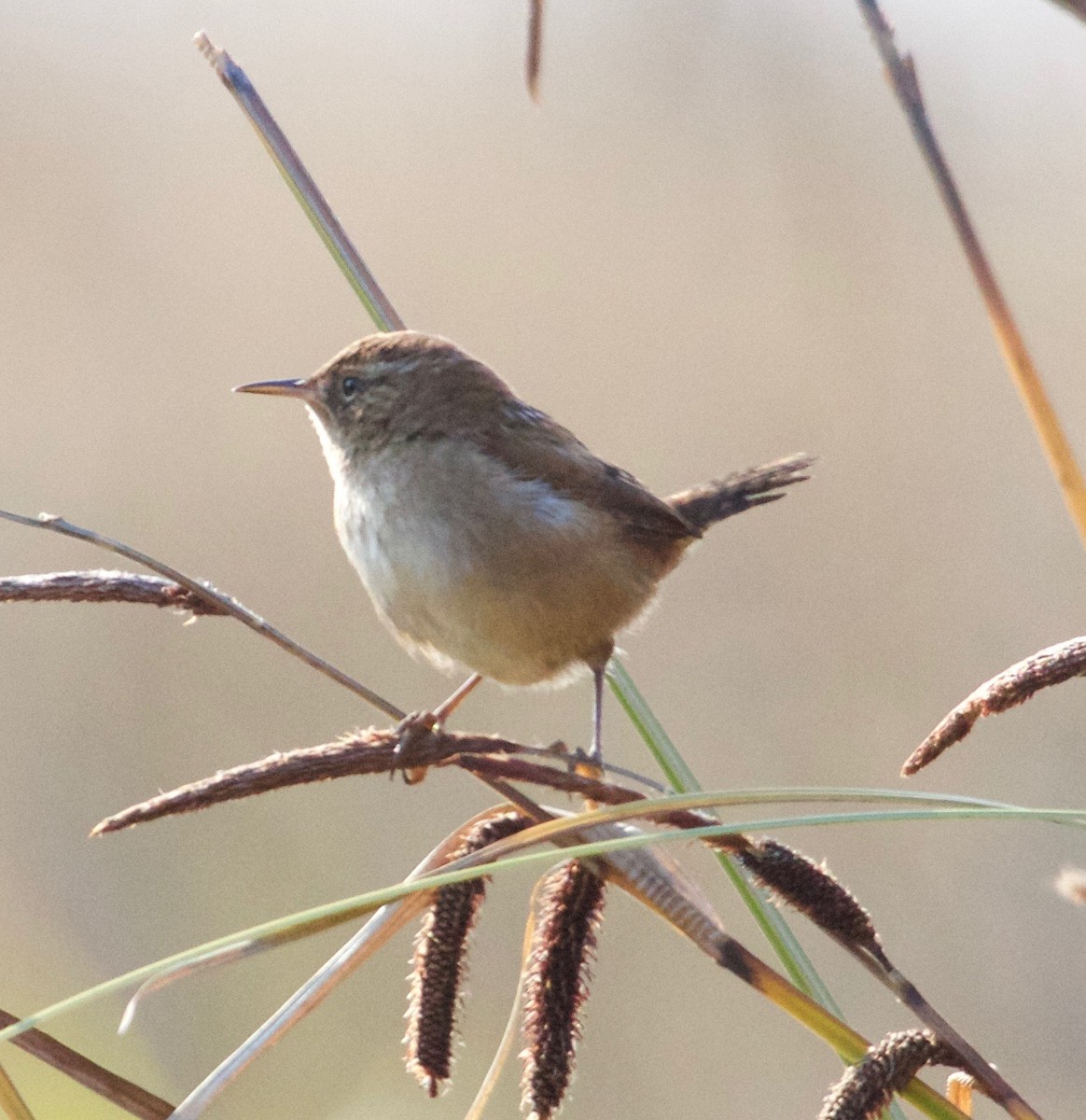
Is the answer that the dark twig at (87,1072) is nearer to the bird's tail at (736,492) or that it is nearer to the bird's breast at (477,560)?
the bird's breast at (477,560)

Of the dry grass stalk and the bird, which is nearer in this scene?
the dry grass stalk

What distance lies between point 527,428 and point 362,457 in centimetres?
42

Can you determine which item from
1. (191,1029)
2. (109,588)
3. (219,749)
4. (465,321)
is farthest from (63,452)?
(109,588)

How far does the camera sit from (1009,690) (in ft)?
4.82

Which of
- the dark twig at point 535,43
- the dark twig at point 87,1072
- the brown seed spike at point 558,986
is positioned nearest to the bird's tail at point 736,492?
the dark twig at point 535,43

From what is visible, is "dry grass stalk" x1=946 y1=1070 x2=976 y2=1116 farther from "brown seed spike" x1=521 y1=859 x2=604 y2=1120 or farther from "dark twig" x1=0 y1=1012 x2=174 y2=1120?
"dark twig" x1=0 y1=1012 x2=174 y2=1120

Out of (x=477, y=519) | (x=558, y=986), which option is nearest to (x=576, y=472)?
(x=477, y=519)

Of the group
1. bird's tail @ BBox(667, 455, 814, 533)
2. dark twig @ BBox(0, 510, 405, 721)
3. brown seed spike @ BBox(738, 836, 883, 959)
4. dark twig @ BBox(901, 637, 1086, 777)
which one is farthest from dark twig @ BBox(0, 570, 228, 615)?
bird's tail @ BBox(667, 455, 814, 533)

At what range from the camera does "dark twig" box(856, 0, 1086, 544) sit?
3.79 ft

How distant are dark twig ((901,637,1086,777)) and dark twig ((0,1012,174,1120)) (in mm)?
847

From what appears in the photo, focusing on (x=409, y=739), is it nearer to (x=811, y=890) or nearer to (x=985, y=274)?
(x=811, y=890)

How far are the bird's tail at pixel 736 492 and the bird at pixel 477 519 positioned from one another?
209 mm

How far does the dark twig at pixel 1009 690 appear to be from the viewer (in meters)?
1.46

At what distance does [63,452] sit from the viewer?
5.39 m
